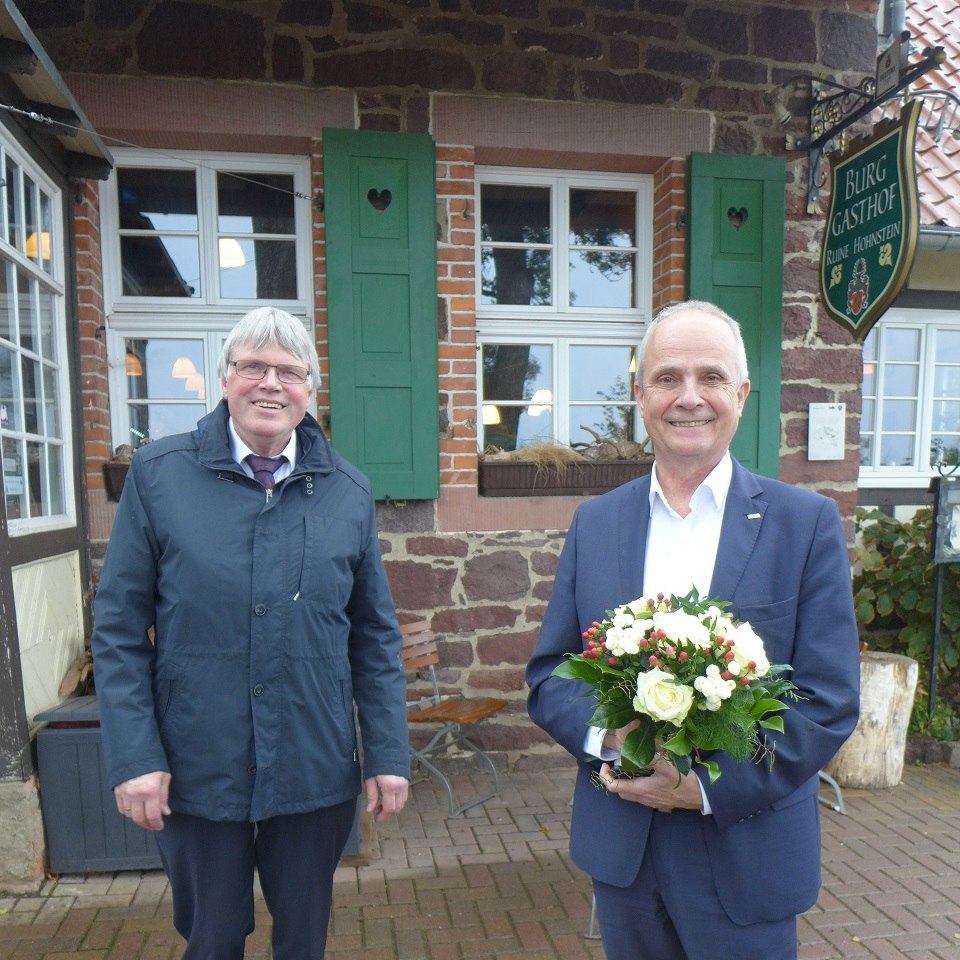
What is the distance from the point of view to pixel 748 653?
1.31 meters

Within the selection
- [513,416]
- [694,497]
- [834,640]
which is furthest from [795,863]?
[513,416]

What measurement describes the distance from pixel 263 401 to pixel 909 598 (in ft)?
14.3

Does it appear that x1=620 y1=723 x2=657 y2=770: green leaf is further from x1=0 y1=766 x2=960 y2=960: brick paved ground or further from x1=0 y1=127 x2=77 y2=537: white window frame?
x1=0 y1=127 x2=77 y2=537: white window frame

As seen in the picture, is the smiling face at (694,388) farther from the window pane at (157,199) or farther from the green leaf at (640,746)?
the window pane at (157,199)

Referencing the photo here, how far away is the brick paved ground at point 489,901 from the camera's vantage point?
9.05 ft

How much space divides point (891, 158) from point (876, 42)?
149cm

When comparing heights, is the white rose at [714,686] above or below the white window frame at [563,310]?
below

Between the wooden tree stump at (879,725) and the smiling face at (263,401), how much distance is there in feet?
12.0

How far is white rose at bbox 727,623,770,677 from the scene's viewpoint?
4.30ft

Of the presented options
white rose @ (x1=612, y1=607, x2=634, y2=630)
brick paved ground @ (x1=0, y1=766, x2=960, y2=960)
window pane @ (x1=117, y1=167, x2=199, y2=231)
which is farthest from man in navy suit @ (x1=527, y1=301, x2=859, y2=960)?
window pane @ (x1=117, y1=167, x2=199, y2=231)

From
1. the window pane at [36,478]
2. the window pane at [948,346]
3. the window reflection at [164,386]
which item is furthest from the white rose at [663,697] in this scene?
the window pane at [948,346]

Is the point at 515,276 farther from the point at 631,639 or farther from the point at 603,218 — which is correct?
the point at 631,639

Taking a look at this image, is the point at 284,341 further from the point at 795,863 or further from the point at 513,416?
the point at 513,416

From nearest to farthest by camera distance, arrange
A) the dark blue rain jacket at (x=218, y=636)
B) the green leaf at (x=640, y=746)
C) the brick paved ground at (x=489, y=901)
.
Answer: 1. the green leaf at (x=640, y=746)
2. the dark blue rain jacket at (x=218, y=636)
3. the brick paved ground at (x=489, y=901)
